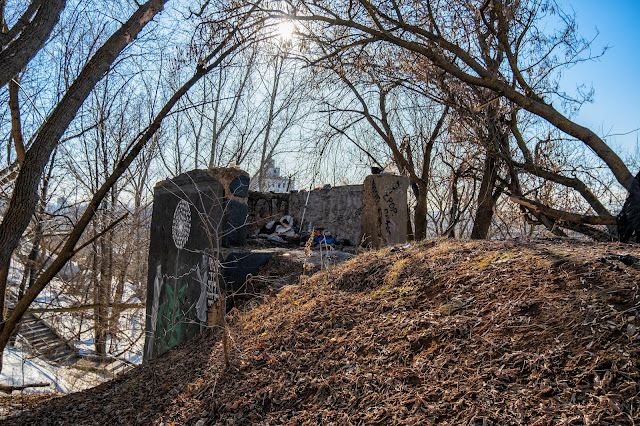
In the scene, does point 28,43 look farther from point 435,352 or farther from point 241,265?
point 435,352

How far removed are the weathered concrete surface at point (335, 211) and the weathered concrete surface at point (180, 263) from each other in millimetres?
2194

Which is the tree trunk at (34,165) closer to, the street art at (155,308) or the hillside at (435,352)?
the hillside at (435,352)

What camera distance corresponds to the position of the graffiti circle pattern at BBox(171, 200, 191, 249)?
6730mm

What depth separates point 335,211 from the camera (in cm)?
784

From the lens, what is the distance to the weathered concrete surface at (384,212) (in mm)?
6926

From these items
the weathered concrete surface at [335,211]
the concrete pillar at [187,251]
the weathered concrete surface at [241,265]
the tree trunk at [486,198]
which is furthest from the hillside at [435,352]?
the tree trunk at [486,198]

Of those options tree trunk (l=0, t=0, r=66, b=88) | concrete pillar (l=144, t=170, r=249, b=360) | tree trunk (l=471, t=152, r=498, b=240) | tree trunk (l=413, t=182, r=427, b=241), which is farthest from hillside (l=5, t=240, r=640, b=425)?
tree trunk (l=413, t=182, r=427, b=241)

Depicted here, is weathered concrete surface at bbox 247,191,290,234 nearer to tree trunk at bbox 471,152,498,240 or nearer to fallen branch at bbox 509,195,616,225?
tree trunk at bbox 471,152,498,240

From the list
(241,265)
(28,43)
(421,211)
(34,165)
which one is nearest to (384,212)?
(241,265)

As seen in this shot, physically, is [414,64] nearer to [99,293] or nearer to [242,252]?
[242,252]

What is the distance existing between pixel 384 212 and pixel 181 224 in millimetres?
3039

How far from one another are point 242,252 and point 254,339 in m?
2.44

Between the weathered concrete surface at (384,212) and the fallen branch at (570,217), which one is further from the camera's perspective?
the weathered concrete surface at (384,212)

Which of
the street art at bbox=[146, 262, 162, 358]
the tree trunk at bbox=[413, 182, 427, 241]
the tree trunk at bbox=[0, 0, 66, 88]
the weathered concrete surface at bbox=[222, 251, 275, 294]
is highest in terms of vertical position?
the tree trunk at bbox=[0, 0, 66, 88]
